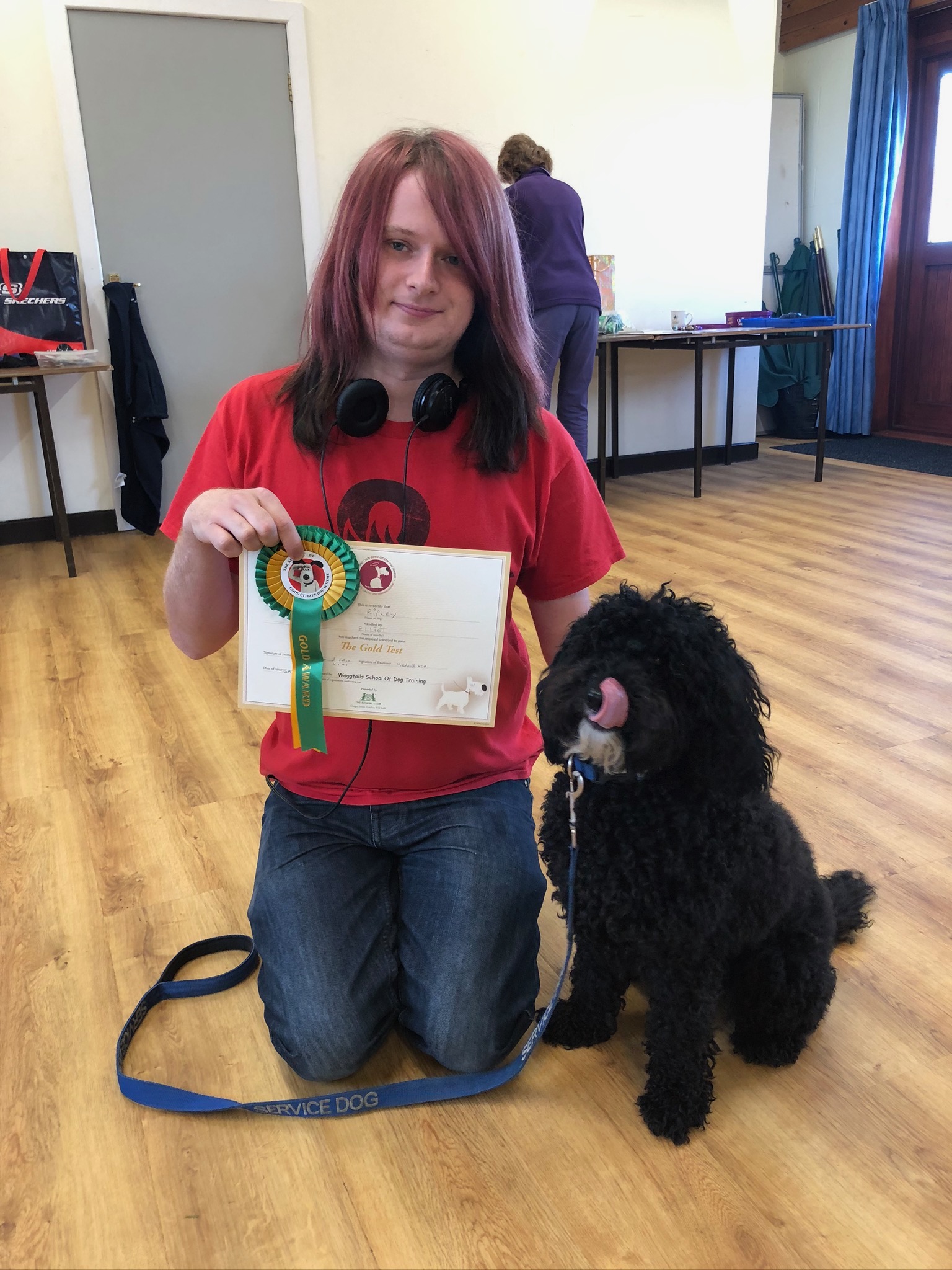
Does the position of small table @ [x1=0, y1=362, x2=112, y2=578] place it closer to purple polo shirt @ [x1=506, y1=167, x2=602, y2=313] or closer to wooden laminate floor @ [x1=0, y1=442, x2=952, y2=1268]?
wooden laminate floor @ [x1=0, y1=442, x2=952, y2=1268]

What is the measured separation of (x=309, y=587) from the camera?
108cm

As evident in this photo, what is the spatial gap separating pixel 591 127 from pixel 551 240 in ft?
4.73

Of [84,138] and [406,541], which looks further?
[84,138]

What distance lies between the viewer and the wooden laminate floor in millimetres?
1002

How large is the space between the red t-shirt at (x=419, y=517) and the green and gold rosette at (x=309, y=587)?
4.9 inches

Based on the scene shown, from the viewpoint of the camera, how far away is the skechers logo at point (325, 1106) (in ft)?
3.70

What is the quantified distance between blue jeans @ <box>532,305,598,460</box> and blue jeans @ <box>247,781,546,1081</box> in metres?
2.63

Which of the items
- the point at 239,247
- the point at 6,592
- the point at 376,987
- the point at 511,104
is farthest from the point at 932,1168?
the point at 511,104

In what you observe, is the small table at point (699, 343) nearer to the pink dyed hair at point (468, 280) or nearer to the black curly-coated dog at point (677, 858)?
the pink dyed hair at point (468, 280)

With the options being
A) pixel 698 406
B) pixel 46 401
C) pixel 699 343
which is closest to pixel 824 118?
pixel 699 343

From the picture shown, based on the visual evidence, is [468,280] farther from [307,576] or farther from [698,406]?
[698,406]

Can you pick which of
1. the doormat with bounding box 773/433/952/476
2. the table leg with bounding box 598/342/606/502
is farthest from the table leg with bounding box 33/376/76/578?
the doormat with bounding box 773/433/952/476

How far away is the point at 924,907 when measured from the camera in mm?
1531

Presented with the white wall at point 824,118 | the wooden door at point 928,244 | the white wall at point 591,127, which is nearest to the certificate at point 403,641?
the white wall at point 591,127
